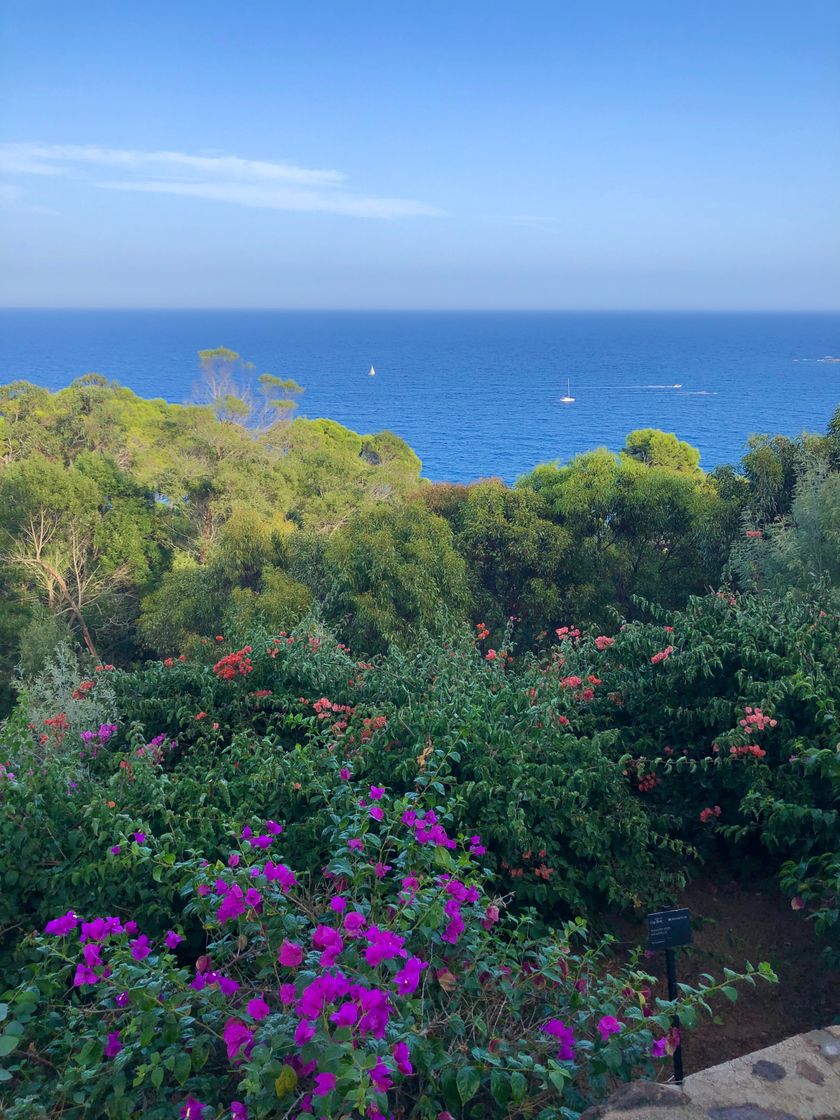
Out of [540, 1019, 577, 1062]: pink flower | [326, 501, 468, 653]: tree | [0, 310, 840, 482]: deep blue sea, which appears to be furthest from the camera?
[0, 310, 840, 482]: deep blue sea

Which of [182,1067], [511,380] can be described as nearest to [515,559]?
[182,1067]

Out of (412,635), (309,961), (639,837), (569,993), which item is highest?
(309,961)

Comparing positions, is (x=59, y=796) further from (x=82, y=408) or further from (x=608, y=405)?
(x=608, y=405)

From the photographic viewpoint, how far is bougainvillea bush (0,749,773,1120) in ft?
7.27

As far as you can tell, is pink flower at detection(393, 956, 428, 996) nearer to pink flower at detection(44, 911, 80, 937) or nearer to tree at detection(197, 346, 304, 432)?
pink flower at detection(44, 911, 80, 937)

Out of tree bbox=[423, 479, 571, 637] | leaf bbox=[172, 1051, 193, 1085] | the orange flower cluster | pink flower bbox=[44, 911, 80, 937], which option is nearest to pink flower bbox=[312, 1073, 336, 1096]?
leaf bbox=[172, 1051, 193, 1085]

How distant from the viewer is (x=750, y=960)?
420 cm

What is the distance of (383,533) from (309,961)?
9271 mm

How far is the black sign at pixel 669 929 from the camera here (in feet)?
8.98

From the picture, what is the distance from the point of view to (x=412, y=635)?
10836mm

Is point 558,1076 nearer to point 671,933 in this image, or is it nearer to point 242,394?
point 671,933

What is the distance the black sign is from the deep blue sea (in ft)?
157

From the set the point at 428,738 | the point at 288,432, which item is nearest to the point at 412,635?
the point at 428,738

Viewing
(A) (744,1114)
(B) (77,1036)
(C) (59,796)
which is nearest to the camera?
(A) (744,1114)
